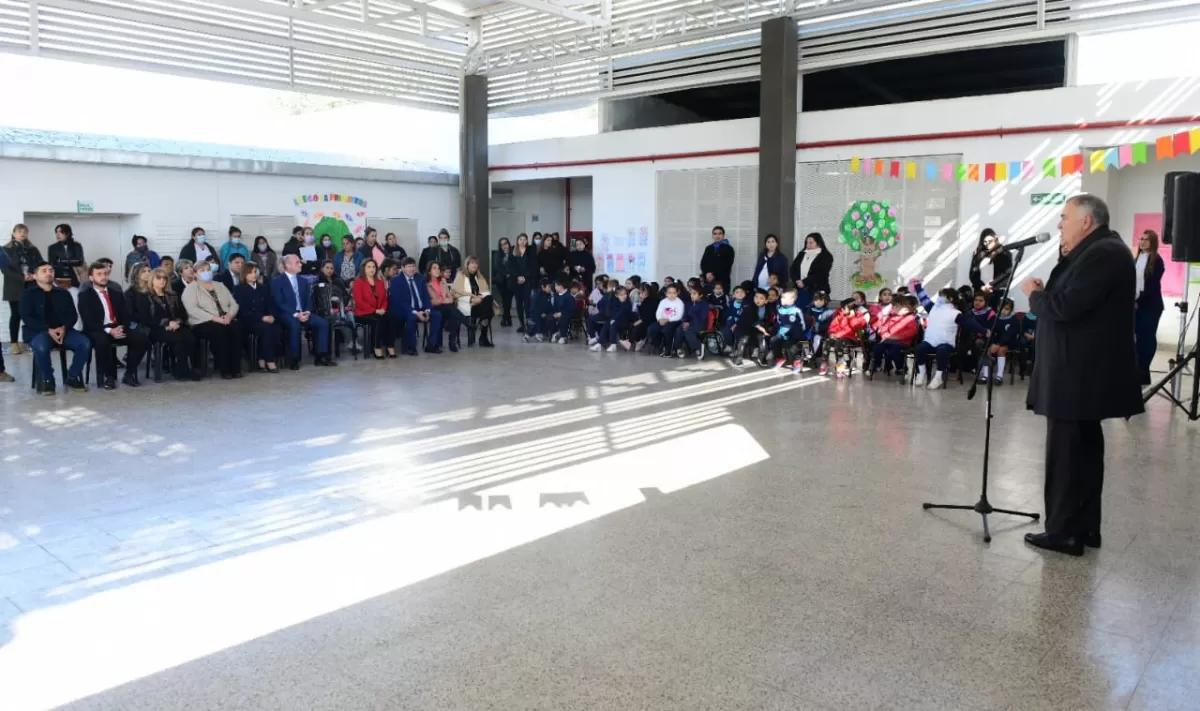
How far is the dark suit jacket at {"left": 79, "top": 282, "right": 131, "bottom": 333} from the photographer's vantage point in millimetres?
8859

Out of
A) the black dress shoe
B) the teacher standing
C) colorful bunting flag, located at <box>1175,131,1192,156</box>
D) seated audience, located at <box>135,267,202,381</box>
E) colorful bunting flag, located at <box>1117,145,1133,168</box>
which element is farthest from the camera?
colorful bunting flag, located at <box>1117,145,1133,168</box>

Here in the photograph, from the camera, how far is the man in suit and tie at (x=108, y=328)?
350 inches

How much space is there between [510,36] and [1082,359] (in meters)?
13.4

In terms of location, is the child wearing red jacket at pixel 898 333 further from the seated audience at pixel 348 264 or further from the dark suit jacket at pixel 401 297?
the seated audience at pixel 348 264

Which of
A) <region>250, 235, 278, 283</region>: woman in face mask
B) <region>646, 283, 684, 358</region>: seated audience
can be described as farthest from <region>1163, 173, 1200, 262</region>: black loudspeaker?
<region>250, 235, 278, 283</region>: woman in face mask

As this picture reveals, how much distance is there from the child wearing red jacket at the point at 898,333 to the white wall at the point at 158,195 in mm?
9425

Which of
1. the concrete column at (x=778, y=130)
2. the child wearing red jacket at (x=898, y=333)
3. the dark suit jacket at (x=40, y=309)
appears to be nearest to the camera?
the dark suit jacket at (x=40, y=309)

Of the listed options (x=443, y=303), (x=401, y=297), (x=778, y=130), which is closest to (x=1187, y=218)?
(x=778, y=130)

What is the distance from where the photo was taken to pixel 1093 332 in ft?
13.6

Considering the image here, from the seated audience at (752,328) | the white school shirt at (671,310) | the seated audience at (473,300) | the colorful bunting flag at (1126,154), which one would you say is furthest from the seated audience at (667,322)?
the colorful bunting flag at (1126,154)

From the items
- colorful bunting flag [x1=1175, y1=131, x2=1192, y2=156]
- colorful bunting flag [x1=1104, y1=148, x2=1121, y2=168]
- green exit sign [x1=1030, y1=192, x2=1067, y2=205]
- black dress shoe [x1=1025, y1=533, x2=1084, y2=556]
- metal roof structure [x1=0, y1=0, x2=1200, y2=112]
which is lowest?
black dress shoe [x1=1025, y1=533, x2=1084, y2=556]

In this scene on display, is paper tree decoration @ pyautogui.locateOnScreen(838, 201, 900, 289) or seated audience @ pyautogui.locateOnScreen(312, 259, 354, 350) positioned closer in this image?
seated audience @ pyautogui.locateOnScreen(312, 259, 354, 350)

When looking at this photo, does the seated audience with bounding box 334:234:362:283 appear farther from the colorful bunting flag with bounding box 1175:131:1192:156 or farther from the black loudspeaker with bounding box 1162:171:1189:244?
the colorful bunting flag with bounding box 1175:131:1192:156

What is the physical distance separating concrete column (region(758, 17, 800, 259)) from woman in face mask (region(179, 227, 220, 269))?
7623mm
